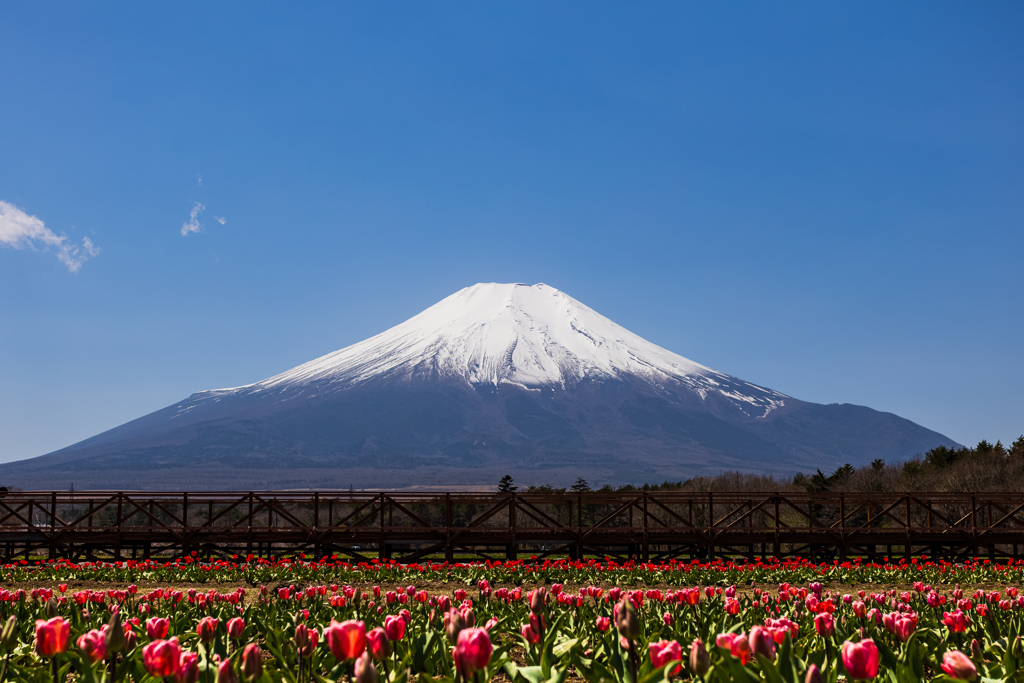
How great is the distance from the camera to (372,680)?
2924 millimetres

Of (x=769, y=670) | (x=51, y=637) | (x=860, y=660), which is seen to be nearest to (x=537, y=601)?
(x=769, y=670)

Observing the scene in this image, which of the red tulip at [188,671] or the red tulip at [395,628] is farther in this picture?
the red tulip at [395,628]

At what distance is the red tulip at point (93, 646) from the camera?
11.1 ft

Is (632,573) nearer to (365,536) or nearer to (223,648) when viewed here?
(365,536)

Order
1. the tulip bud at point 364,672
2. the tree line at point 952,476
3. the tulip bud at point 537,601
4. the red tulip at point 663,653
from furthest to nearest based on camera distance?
1. the tree line at point 952,476
2. the tulip bud at point 537,601
3. the red tulip at point 663,653
4. the tulip bud at point 364,672

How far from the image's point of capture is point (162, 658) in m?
3.12

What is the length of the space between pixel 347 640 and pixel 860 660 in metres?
2.11

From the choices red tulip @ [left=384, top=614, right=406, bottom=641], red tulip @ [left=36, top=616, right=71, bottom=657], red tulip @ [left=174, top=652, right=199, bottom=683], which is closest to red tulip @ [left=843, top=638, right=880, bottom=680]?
red tulip @ [left=384, top=614, right=406, bottom=641]

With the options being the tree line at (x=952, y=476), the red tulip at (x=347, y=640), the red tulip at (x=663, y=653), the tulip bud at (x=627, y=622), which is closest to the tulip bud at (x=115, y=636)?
the red tulip at (x=347, y=640)

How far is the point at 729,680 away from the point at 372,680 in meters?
1.75

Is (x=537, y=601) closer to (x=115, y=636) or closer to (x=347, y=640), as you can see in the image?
(x=347, y=640)

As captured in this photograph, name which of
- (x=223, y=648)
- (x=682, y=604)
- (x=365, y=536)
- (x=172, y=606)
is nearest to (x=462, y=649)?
(x=223, y=648)

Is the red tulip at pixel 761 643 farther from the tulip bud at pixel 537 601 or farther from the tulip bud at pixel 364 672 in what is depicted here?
the tulip bud at pixel 364 672

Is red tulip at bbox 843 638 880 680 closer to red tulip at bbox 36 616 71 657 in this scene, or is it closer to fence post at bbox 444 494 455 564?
red tulip at bbox 36 616 71 657
